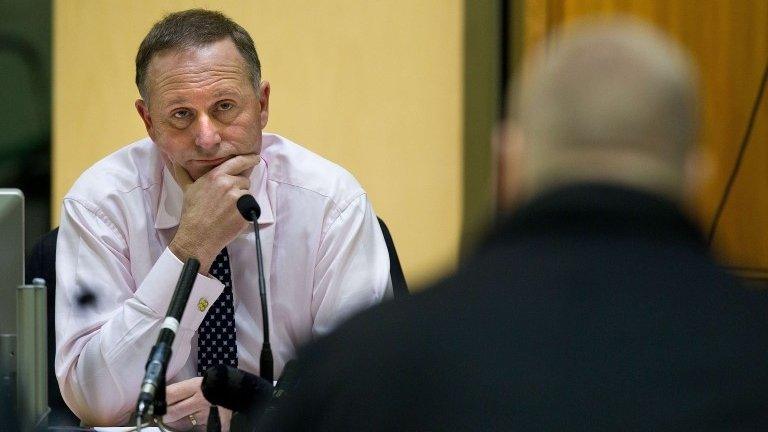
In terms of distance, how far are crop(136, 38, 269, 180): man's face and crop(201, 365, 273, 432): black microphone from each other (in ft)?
3.08

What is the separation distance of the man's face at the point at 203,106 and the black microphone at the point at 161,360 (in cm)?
72

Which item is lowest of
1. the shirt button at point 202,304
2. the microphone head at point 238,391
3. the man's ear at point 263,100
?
the shirt button at point 202,304

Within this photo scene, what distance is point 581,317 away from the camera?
0.87 metres

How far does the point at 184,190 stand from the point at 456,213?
158cm

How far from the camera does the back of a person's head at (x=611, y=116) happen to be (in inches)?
36.2

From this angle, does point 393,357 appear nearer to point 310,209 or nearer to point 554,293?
point 554,293

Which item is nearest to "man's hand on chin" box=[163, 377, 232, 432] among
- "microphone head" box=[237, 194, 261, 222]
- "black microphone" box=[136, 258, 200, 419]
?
"microphone head" box=[237, 194, 261, 222]

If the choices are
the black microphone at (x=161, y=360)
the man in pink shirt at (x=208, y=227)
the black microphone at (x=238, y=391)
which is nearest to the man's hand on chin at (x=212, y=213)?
the man in pink shirt at (x=208, y=227)

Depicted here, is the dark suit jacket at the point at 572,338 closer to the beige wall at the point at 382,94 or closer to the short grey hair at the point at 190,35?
the short grey hair at the point at 190,35

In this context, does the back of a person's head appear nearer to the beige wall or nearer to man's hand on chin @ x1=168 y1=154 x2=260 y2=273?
man's hand on chin @ x1=168 y1=154 x2=260 y2=273

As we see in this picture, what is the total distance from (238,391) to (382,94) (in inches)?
96.5

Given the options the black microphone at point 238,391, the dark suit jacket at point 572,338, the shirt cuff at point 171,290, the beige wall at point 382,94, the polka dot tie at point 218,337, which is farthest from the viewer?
the beige wall at point 382,94

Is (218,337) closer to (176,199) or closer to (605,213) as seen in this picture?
(176,199)

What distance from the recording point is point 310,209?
Result: 8.18 ft
